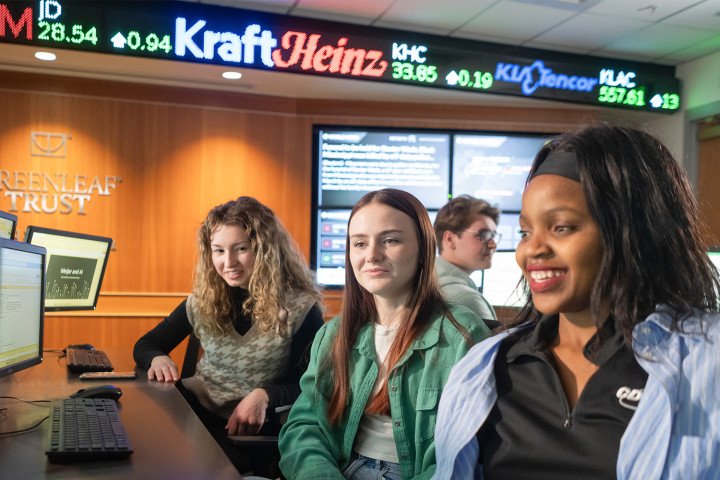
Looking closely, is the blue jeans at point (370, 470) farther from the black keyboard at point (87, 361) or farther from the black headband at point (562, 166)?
the black keyboard at point (87, 361)

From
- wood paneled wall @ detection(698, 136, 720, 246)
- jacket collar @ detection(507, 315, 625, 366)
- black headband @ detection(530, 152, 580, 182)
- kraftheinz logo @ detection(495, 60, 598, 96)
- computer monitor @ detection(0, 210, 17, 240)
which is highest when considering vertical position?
kraftheinz logo @ detection(495, 60, 598, 96)

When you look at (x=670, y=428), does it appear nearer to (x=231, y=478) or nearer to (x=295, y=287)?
(x=231, y=478)

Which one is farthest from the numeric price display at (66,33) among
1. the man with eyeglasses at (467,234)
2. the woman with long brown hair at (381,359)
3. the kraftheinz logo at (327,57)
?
the woman with long brown hair at (381,359)

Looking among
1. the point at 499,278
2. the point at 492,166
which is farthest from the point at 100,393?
the point at 492,166

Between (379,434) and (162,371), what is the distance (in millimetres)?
1047

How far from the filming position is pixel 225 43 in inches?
153

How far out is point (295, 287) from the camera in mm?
2854

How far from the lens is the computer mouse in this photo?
2.01 meters

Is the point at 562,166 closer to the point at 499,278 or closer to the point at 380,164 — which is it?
the point at 380,164

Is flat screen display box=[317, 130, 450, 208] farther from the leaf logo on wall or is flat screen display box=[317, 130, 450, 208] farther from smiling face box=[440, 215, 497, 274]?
smiling face box=[440, 215, 497, 274]

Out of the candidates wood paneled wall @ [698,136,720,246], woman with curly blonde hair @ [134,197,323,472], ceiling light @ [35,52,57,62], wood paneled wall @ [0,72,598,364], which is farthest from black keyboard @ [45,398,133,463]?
wood paneled wall @ [698,136,720,246]

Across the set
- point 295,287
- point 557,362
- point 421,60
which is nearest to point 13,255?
point 295,287

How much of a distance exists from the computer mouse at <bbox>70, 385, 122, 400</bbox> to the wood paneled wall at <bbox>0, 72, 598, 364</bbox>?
3.16m

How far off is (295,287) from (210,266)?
1.14 feet
